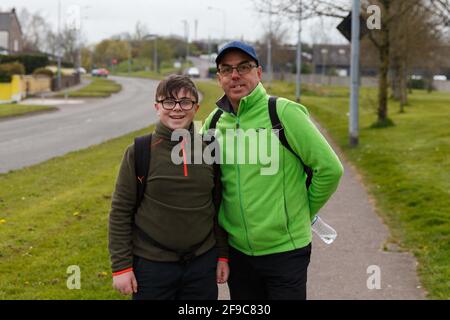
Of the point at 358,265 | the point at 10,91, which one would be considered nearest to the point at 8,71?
the point at 10,91

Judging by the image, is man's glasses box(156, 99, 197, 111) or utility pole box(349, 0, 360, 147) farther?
utility pole box(349, 0, 360, 147)

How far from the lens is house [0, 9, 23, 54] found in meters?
91.7

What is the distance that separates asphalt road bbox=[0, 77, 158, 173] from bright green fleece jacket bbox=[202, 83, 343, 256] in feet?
39.3

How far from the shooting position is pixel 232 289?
358 cm

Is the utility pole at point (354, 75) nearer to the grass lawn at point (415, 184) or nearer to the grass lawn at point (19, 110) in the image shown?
the grass lawn at point (415, 184)

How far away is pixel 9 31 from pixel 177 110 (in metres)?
94.1

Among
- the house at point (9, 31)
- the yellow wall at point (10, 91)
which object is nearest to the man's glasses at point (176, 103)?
the yellow wall at point (10, 91)

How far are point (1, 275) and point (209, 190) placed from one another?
331 centimetres

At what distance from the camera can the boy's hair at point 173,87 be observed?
10.7 feet

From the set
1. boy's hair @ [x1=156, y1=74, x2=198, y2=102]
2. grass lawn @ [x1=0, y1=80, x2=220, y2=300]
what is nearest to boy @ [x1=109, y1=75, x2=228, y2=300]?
boy's hair @ [x1=156, y1=74, x2=198, y2=102]

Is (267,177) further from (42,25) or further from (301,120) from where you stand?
(42,25)

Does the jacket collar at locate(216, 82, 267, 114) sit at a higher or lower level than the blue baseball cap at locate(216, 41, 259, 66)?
lower

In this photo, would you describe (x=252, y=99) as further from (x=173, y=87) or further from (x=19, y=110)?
(x=19, y=110)

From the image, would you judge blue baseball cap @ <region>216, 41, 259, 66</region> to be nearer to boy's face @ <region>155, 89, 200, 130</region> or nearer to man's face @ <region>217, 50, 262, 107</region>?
man's face @ <region>217, 50, 262, 107</region>
